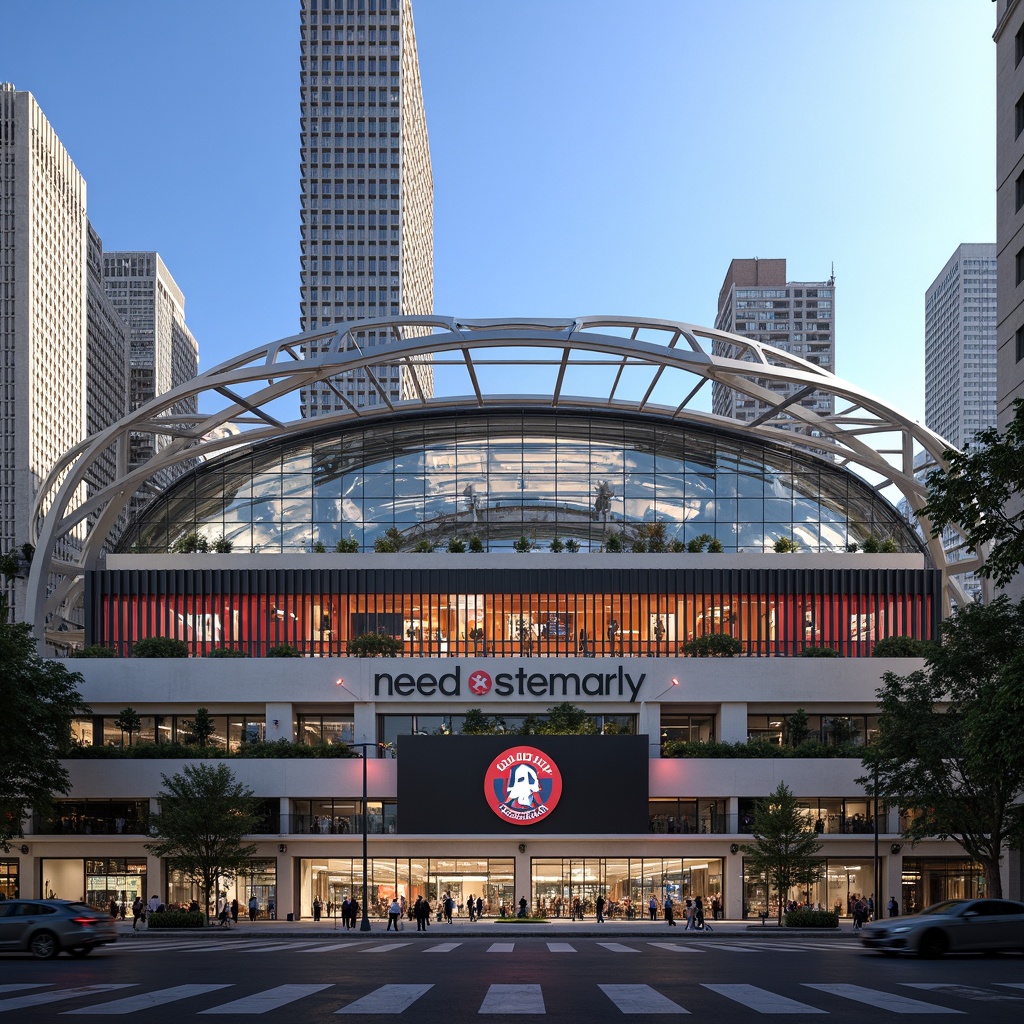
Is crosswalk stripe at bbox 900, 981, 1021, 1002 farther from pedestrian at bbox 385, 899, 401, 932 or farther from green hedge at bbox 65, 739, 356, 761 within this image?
green hedge at bbox 65, 739, 356, 761

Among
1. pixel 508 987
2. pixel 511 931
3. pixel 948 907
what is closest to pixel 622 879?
pixel 511 931

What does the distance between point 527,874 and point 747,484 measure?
30.2m

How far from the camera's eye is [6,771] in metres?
52.7

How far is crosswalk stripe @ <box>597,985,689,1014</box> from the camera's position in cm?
1485

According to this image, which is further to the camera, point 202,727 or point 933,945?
point 202,727

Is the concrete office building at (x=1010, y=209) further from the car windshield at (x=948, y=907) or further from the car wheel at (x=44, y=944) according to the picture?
the car wheel at (x=44, y=944)

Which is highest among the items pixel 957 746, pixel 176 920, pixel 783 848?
pixel 957 746

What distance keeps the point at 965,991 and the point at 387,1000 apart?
26.0ft

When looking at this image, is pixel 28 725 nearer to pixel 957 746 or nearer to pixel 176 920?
pixel 176 920

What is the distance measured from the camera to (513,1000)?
15.9 metres

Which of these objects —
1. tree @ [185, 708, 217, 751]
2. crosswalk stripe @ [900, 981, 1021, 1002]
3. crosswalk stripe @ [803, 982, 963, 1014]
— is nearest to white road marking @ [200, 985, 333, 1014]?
crosswalk stripe @ [803, 982, 963, 1014]

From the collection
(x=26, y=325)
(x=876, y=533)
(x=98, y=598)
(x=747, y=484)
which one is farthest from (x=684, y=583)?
(x=26, y=325)

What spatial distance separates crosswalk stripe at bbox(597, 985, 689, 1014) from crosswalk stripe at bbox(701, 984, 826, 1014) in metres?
0.88

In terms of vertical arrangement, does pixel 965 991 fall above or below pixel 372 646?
below
